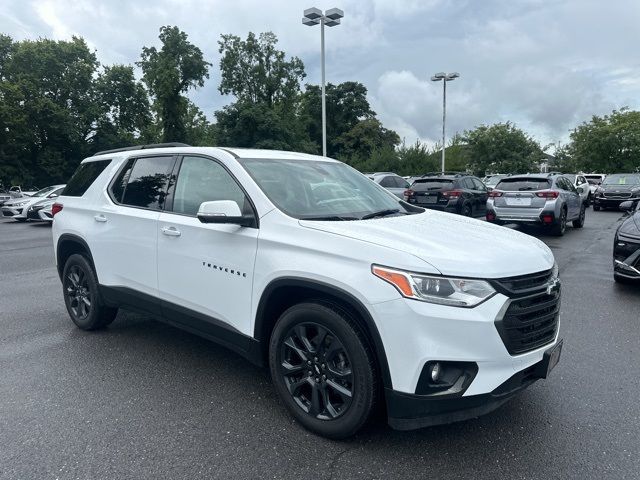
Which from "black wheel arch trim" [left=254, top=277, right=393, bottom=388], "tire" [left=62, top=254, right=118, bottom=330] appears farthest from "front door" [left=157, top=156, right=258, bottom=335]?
"tire" [left=62, top=254, right=118, bottom=330]

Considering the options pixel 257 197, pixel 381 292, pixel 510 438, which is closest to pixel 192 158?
pixel 257 197

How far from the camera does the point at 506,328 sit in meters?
2.52

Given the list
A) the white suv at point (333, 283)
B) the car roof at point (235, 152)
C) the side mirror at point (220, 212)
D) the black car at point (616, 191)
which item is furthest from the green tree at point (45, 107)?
the side mirror at point (220, 212)

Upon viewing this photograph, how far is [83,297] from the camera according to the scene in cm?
485

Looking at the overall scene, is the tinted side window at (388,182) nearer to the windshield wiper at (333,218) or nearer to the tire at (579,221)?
the tire at (579,221)

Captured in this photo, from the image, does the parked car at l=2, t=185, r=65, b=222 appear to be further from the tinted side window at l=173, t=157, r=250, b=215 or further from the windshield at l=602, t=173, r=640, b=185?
the windshield at l=602, t=173, r=640, b=185

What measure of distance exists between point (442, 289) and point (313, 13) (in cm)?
1736

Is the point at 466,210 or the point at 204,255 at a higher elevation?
the point at 204,255

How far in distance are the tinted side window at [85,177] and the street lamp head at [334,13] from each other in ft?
48.3

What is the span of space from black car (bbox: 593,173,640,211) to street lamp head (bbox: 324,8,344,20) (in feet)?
44.0

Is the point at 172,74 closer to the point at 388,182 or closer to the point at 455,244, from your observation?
the point at 388,182

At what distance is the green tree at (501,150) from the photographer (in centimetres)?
4503

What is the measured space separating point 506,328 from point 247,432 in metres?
1.67

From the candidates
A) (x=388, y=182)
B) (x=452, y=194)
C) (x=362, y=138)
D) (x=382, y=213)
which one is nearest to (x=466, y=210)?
(x=452, y=194)
